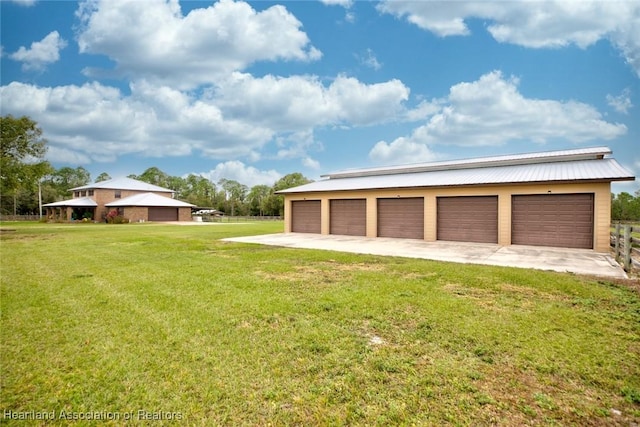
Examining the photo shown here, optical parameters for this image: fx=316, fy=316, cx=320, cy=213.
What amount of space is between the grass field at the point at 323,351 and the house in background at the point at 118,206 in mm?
40790

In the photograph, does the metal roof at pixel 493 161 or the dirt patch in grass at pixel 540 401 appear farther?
the metal roof at pixel 493 161

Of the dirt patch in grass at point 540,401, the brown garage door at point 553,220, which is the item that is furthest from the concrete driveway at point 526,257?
the dirt patch in grass at point 540,401

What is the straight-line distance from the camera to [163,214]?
4603cm

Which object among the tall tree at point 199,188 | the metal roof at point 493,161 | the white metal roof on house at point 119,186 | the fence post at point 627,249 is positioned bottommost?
the fence post at point 627,249

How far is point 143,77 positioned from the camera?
26.6 metres

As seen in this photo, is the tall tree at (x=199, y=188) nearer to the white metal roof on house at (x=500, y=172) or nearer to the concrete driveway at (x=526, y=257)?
the white metal roof on house at (x=500, y=172)

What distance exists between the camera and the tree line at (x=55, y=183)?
73.7 feet

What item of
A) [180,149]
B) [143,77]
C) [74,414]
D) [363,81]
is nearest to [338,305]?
[74,414]

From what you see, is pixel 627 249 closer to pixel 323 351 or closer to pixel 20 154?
pixel 323 351

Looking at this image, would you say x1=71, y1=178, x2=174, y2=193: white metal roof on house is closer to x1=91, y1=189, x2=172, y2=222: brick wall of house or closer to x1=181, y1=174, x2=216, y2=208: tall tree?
x1=91, y1=189, x2=172, y2=222: brick wall of house

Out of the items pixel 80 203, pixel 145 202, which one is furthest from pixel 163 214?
pixel 80 203

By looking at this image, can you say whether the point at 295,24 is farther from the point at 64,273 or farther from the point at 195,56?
the point at 64,273

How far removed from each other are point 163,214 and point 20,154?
2340 cm

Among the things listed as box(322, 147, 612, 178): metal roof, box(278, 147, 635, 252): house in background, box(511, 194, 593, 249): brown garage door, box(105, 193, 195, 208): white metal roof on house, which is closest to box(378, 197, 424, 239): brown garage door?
box(278, 147, 635, 252): house in background
